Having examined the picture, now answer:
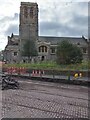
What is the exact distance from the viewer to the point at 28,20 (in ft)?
282

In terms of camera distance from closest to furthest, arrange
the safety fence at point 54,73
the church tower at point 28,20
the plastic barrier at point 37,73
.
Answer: the safety fence at point 54,73 < the plastic barrier at point 37,73 < the church tower at point 28,20

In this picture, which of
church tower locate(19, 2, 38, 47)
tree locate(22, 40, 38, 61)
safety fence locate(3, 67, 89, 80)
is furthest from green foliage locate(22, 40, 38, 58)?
safety fence locate(3, 67, 89, 80)

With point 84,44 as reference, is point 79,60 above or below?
below

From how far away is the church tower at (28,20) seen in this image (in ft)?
281

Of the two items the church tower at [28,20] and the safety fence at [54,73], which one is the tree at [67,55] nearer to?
the safety fence at [54,73]

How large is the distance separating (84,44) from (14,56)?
26.2 m

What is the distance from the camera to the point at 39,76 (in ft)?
95.9

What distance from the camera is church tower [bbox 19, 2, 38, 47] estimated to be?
8569cm

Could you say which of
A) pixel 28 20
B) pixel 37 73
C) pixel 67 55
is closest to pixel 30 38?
pixel 28 20

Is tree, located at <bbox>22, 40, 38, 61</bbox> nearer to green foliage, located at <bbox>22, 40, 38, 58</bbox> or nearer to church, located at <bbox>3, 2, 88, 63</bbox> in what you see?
green foliage, located at <bbox>22, 40, 38, 58</bbox>

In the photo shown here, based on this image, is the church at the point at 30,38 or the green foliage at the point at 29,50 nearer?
the green foliage at the point at 29,50

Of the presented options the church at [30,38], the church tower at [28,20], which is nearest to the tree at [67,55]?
the church at [30,38]

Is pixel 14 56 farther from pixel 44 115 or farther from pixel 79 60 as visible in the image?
pixel 44 115

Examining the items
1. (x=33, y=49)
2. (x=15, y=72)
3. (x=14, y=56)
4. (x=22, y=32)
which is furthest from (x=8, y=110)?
(x=22, y=32)
